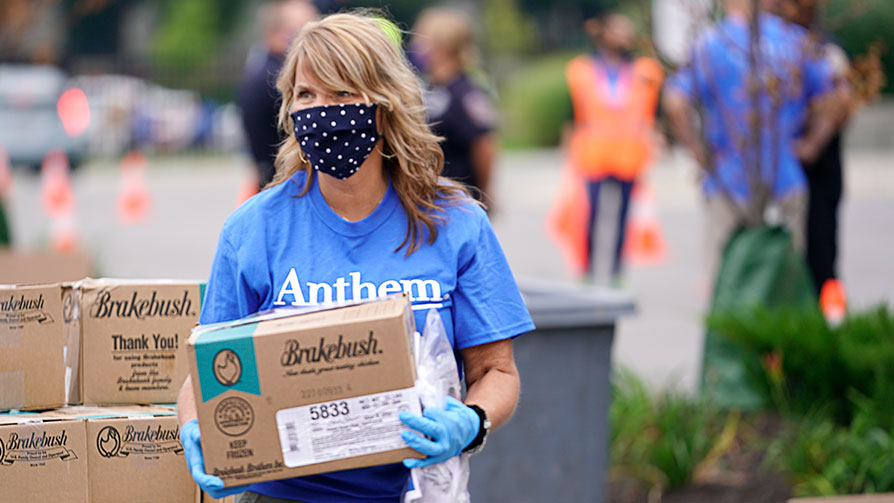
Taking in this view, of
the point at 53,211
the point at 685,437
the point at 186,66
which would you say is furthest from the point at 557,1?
the point at 685,437

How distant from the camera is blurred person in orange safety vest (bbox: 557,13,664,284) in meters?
8.98

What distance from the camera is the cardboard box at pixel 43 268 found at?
3.87m

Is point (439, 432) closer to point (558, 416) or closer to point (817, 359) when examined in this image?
point (558, 416)

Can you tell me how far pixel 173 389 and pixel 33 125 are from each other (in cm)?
2044

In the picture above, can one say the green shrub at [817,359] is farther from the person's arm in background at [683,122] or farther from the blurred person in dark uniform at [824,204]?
the blurred person in dark uniform at [824,204]

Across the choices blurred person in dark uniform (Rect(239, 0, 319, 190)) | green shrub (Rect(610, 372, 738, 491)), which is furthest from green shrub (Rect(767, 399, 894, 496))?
blurred person in dark uniform (Rect(239, 0, 319, 190))

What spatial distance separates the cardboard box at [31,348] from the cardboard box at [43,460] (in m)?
0.12

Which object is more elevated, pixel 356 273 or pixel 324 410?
pixel 356 273

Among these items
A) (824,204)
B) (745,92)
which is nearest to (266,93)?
(745,92)

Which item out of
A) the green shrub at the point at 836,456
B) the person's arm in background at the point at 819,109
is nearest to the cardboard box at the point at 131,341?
the green shrub at the point at 836,456

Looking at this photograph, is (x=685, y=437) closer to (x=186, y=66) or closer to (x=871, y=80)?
(x=871, y=80)

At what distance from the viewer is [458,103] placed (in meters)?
6.70

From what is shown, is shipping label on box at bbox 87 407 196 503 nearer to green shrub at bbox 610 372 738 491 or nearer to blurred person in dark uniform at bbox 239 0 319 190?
green shrub at bbox 610 372 738 491

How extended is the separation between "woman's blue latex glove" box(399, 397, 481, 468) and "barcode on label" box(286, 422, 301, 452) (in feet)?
0.70
